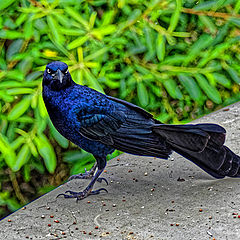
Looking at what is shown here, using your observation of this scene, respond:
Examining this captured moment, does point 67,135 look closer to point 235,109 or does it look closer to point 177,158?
point 177,158

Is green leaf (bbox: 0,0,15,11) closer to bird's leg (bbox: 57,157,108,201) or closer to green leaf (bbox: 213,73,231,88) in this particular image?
bird's leg (bbox: 57,157,108,201)

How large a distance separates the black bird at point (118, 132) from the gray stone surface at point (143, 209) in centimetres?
15

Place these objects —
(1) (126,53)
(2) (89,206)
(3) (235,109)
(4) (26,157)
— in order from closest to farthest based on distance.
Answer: (2) (89,206)
(4) (26,157)
(1) (126,53)
(3) (235,109)

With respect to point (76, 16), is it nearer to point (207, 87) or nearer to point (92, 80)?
point (92, 80)

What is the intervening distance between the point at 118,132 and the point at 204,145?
554 mm

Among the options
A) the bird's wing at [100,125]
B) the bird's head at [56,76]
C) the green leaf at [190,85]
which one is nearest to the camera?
the bird's head at [56,76]

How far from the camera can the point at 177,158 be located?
166 inches

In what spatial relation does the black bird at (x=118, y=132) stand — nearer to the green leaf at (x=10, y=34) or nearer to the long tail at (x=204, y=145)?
the long tail at (x=204, y=145)

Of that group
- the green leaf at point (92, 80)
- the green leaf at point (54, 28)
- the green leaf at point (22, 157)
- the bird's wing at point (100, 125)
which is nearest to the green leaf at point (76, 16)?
the green leaf at point (54, 28)

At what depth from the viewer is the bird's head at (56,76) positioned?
134 inches

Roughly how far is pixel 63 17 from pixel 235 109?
6.16ft

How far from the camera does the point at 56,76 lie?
3420mm

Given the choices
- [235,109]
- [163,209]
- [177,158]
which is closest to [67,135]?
[163,209]

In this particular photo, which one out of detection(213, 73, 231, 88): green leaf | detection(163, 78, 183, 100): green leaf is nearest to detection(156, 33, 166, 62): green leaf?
detection(163, 78, 183, 100): green leaf
